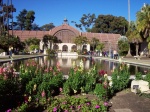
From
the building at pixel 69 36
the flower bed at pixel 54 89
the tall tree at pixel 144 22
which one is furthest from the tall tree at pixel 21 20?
the flower bed at pixel 54 89

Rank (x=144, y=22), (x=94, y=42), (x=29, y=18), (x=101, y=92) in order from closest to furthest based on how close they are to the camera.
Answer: (x=101, y=92) < (x=144, y=22) < (x=94, y=42) < (x=29, y=18)

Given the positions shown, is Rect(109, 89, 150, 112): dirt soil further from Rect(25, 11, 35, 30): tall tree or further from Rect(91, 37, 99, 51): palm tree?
Rect(25, 11, 35, 30): tall tree

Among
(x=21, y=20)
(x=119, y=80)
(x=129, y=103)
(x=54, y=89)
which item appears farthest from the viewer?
(x=21, y=20)

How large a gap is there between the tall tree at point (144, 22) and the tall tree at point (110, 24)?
4146cm

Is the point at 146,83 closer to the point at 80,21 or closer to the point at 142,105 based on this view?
the point at 142,105

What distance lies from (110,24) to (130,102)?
7471 cm

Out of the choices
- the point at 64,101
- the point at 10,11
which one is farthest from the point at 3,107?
the point at 10,11

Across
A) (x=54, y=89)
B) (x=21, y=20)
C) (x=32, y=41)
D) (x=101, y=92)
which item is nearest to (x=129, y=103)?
(x=101, y=92)

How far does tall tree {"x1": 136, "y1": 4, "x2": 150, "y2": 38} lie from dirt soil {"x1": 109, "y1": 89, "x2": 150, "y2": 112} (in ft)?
84.0

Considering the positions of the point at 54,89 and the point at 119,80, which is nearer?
the point at 54,89

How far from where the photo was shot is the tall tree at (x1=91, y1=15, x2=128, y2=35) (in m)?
77.9

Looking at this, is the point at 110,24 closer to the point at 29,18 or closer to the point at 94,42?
the point at 94,42

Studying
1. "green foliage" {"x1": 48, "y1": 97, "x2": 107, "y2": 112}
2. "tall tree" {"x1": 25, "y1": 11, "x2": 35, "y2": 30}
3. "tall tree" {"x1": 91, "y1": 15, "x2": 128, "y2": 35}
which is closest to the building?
"tall tree" {"x1": 91, "y1": 15, "x2": 128, "y2": 35}

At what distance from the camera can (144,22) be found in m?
31.5
